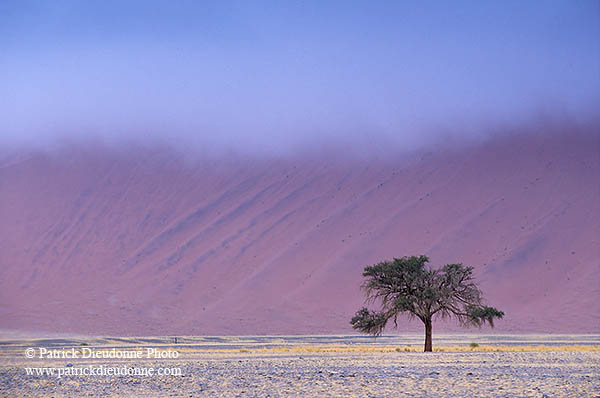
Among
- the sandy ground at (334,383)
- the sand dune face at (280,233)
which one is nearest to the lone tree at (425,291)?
the sandy ground at (334,383)

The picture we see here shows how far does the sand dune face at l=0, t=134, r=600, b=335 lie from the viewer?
5819 cm

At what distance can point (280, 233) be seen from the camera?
6938cm

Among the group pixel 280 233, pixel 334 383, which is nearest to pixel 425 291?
pixel 334 383

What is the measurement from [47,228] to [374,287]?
170ft

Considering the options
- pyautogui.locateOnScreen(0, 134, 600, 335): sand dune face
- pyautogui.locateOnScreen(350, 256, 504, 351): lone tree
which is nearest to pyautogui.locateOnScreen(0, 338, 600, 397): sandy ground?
pyautogui.locateOnScreen(350, 256, 504, 351): lone tree

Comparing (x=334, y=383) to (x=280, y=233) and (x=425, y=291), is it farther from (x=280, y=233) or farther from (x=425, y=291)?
(x=280, y=233)

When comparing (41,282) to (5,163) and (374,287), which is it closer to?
(5,163)

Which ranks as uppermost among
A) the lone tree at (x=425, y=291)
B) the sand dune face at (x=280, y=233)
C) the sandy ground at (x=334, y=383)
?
the sand dune face at (x=280, y=233)

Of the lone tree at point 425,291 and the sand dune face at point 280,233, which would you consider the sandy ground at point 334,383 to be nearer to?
the lone tree at point 425,291

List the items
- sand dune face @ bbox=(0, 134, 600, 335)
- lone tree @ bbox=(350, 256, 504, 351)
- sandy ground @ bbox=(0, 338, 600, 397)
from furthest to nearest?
sand dune face @ bbox=(0, 134, 600, 335) < lone tree @ bbox=(350, 256, 504, 351) < sandy ground @ bbox=(0, 338, 600, 397)

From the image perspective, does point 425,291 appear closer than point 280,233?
Yes

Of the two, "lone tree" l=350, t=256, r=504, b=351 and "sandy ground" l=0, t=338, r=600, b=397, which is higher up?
"lone tree" l=350, t=256, r=504, b=351

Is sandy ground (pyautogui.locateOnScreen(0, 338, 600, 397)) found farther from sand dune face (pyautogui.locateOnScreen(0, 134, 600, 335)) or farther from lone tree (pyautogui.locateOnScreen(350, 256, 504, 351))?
sand dune face (pyautogui.locateOnScreen(0, 134, 600, 335))

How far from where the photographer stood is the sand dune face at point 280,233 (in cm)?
5819
